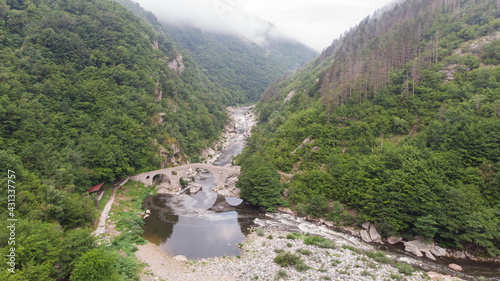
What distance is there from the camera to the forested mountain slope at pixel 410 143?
33.1 m

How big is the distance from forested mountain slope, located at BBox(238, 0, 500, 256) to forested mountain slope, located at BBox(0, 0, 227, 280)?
26.6 metres

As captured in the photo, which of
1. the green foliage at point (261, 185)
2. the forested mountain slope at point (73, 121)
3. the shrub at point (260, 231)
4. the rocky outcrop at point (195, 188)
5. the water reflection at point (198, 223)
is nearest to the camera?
the forested mountain slope at point (73, 121)

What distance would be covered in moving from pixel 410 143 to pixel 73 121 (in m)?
64.3

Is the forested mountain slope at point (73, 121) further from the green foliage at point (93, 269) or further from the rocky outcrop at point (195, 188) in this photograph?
the rocky outcrop at point (195, 188)

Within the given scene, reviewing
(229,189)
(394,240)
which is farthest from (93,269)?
(229,189)

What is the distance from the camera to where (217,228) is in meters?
40.7

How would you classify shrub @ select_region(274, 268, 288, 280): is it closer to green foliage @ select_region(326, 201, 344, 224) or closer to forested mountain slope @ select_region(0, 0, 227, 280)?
forested mountain slope @ select_region(0, 0, 227, 280)

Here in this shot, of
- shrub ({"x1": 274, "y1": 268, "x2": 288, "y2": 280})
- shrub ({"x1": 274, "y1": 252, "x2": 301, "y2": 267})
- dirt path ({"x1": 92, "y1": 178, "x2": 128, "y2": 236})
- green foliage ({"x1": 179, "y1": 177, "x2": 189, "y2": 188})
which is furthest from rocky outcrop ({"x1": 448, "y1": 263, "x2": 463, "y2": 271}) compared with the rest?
green foliage ({"x1": 179, "y1": 177, "x2": 189, "y2": 188})

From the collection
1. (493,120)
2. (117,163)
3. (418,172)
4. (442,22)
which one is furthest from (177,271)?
(442,22)

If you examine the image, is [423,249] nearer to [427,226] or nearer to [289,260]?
[427,226]

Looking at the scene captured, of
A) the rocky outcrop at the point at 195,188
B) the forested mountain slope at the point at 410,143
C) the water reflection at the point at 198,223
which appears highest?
the forested mountain slope at the point at 410,143

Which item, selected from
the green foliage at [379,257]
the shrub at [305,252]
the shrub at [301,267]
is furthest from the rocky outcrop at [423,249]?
the shrub at [301,267]

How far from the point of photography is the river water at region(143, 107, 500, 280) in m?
30.3

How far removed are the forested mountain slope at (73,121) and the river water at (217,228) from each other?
31.8 feet
